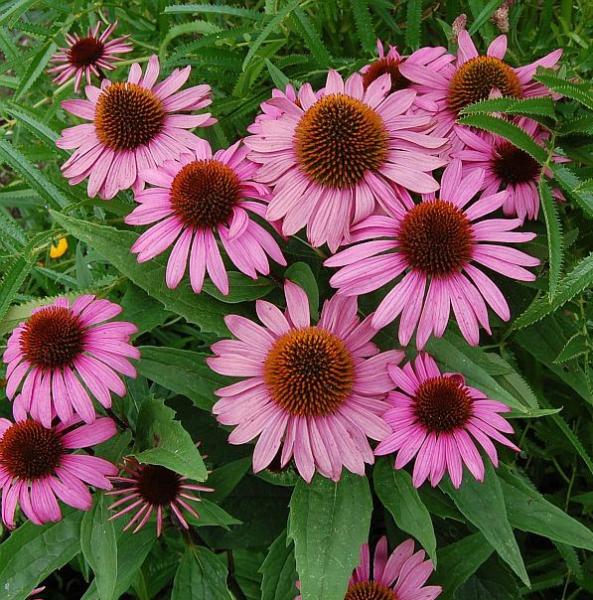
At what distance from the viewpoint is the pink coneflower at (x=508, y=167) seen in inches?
37.8

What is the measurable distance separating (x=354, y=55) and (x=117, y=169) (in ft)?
2.51

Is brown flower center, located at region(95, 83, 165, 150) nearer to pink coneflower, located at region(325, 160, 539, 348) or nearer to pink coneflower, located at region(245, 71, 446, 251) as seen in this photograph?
pink coneflower, located at region(245, 71, 446, 251)

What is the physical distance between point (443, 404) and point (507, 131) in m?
0.35

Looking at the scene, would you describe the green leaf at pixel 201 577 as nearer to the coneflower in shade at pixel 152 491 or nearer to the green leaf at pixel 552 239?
the coneflower in shade at pixel 152 491

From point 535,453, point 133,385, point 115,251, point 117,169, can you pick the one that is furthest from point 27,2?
point 535,453

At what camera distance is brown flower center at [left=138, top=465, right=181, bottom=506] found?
93 cm

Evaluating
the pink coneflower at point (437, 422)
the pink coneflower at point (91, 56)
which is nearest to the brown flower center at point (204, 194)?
the pink coneflower at point (437, 422)

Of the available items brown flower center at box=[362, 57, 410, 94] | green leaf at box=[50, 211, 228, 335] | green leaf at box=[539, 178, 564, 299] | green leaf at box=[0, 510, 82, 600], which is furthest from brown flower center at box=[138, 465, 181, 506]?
brown flower center at box=[362, 57, 410, 94]

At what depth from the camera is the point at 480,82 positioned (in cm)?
99

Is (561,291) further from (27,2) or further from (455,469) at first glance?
(27,2)

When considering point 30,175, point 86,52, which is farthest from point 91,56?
point 30,175

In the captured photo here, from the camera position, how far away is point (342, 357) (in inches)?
33.4

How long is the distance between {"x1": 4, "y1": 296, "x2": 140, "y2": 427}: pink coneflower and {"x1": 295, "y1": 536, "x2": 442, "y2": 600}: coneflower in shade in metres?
0.39

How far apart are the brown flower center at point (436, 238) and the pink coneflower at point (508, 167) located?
0.15 meters
